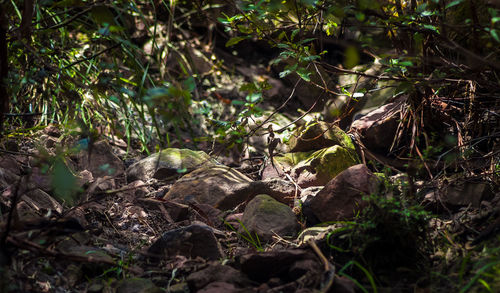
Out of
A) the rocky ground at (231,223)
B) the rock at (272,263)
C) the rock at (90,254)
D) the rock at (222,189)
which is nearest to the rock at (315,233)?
the rocky ground at (231,223)

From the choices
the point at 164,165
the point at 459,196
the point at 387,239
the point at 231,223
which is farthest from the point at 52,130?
the point at 459,196

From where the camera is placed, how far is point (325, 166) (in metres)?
2.57

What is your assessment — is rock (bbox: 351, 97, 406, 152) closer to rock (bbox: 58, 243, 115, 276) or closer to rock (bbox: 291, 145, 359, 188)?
rock (bbox: 291, 145, 359, 188)

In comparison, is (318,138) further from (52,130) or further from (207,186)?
(52,130)

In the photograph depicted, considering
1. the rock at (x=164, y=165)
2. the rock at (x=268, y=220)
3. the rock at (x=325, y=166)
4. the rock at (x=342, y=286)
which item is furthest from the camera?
the rock at (x=164, y=165)

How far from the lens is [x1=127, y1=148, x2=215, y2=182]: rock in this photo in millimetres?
2662

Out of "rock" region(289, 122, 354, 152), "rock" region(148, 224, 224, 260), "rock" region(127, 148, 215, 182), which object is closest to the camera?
"rock" region(148, 224, 224, 260)

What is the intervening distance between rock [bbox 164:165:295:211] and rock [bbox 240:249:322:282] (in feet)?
2.57

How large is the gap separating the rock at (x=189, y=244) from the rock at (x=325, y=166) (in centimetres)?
90

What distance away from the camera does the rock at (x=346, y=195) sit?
1.94 metres

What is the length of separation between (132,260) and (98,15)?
965 mm

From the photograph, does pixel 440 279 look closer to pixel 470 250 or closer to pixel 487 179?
pixel 470 250

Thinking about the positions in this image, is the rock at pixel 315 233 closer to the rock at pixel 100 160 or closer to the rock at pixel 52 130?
the rock at pixel 100 160

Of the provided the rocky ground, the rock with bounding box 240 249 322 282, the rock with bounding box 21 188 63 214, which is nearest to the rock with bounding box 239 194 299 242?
the rocky ground
